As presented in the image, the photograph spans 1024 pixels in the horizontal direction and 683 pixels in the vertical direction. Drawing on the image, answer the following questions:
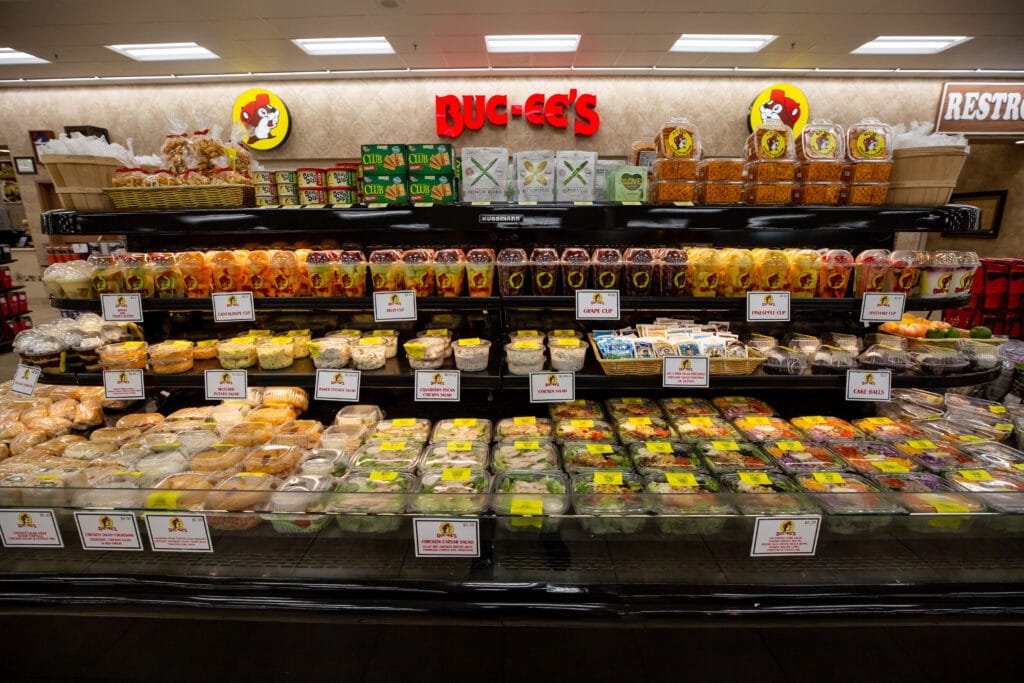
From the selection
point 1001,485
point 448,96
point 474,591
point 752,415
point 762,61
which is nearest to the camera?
point 474,591

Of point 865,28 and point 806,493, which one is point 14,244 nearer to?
point 806,493

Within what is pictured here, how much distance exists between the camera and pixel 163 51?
5.13 meters

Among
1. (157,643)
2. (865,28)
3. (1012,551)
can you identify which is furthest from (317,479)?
(865,28)

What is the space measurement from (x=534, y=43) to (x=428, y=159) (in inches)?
140

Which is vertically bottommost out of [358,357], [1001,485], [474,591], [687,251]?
[474,591]

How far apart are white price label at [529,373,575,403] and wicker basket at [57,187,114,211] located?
1.95 m

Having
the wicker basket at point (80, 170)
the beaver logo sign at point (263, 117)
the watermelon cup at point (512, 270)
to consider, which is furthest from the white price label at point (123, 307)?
the beaver logo sign at point (263, 117)

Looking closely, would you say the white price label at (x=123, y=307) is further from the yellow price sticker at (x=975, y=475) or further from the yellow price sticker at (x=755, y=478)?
the yellow price sticker at (x=975, y=475)

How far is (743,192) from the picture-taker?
2.11 meters

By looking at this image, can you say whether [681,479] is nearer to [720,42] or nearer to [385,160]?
[385,160]

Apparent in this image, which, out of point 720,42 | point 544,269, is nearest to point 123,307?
point 544,269

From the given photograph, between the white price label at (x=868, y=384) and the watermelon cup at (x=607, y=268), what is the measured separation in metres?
1.02

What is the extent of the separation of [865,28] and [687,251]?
14.1ft

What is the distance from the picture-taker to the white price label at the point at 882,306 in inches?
76.5
